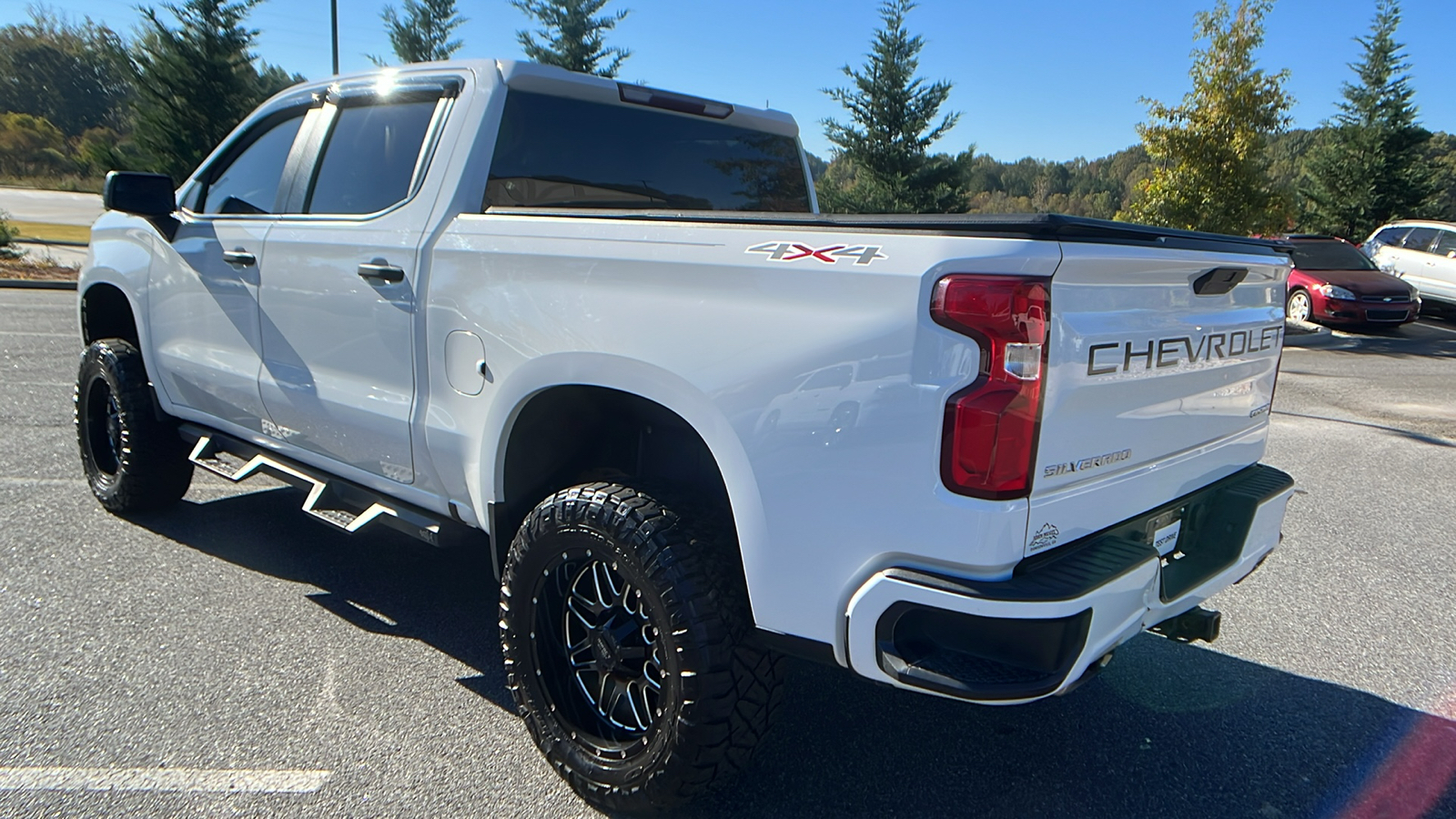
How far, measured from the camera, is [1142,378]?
229cm

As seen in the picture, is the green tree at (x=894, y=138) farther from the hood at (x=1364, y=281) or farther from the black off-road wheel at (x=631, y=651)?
the black off-road wheel at (x=631, y=651)

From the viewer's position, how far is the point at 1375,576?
451 cm

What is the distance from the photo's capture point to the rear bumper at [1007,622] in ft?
6.42

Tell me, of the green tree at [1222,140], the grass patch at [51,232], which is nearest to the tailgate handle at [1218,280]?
the green tree at [1222,140]

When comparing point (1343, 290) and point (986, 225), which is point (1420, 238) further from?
→ point (986, 225)

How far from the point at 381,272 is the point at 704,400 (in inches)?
55.7

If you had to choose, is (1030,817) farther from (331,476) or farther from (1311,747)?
(331,476)

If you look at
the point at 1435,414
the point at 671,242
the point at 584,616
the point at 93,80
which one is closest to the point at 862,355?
the point at 671,242

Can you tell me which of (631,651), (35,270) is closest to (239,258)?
(631,651)

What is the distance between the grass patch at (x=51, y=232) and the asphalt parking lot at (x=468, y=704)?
2074 cm

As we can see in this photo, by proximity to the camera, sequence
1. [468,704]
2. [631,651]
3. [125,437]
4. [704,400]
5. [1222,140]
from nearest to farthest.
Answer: [704,400], [631,651], [468,704], [125,437], [1222,140]

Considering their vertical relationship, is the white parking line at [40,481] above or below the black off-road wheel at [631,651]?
below

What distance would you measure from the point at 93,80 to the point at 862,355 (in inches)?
3728

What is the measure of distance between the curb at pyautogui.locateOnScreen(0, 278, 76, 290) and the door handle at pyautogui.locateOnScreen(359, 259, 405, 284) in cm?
1523
